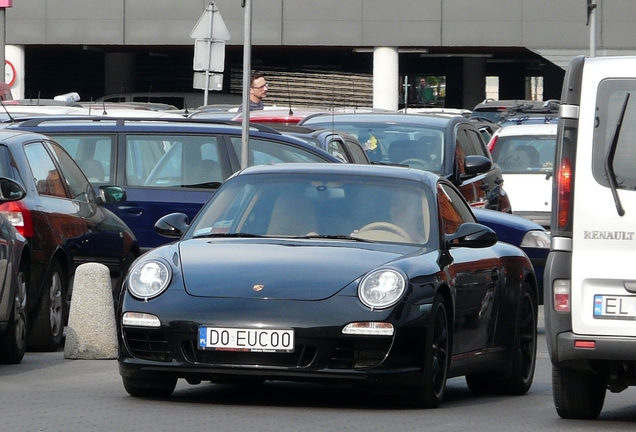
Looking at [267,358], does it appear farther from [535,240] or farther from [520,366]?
[535,240]

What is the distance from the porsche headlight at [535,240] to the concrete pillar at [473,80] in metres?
44.9

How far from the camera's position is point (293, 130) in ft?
49.5

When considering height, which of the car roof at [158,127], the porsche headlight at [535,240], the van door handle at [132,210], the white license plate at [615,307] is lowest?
the porsche headlight at [535,240]

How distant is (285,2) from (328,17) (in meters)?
1.46

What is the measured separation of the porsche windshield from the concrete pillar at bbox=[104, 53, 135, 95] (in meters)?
48.3

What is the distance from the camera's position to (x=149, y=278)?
798cm

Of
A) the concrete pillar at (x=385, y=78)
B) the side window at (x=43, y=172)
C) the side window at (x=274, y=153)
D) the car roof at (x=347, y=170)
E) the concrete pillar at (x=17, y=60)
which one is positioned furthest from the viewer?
the concrete pillar at (x=17, y=60)

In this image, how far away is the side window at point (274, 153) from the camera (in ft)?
45.9

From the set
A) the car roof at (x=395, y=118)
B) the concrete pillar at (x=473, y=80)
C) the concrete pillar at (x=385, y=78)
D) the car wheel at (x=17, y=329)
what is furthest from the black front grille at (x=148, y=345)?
the concrete pillar at (x=473, y=80)

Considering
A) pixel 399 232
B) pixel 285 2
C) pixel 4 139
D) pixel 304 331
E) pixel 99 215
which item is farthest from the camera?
pixel 285 2

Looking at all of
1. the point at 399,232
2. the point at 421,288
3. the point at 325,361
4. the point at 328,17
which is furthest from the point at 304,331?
the point at 328,17

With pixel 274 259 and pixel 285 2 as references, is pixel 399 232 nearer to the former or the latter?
pixel 274 259

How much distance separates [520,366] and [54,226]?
363cm

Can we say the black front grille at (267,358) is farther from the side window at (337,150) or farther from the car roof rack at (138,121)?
the side window at (337,150)
